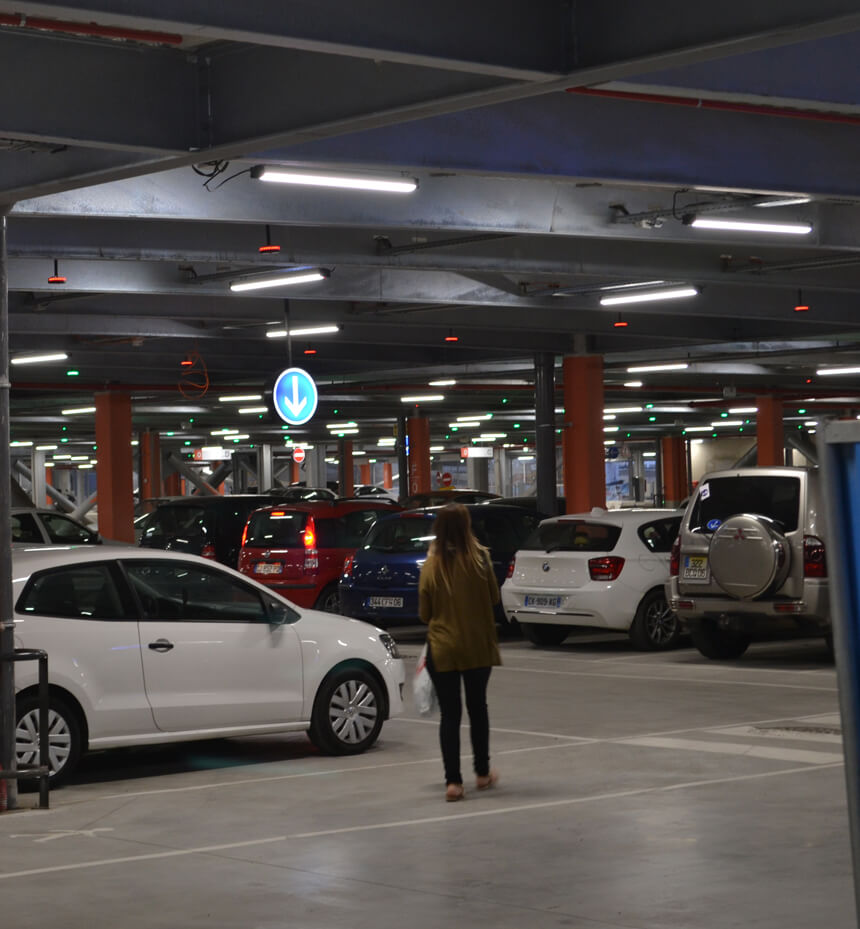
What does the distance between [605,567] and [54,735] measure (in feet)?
29.0

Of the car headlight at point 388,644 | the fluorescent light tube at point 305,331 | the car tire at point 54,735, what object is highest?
the fluorescent light tube at point 305,331

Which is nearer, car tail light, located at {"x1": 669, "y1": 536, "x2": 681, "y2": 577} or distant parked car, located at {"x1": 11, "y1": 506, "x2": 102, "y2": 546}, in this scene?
car tail light, located at {"x1": 669, "y1": 536, "x2": 681, "y2": 577}

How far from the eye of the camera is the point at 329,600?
67.1 feet

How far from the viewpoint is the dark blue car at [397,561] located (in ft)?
60.6

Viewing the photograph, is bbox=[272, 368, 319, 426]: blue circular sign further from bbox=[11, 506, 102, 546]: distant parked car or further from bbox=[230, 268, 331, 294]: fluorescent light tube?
bbox=[11, 506, 102, 546]: distant parked car

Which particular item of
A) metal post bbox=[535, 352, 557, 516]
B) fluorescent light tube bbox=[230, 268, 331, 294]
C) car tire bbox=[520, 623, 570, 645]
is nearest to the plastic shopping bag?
fluorescent light tube bbox=[230, 268, 331, 294]

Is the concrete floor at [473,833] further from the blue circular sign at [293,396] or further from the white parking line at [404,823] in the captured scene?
the blue circular sign at [293,396]

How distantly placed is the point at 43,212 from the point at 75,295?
811cm

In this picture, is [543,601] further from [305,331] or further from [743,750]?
[743,750]

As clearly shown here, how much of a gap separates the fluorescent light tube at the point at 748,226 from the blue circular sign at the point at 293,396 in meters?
7.07

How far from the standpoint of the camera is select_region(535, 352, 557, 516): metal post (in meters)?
27.5

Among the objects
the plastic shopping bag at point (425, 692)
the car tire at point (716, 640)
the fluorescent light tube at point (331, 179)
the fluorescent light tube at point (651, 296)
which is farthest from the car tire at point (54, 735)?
the fluorescent light tube at point (651, 296)

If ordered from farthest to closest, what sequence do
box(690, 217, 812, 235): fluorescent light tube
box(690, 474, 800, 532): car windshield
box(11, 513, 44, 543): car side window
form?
box(11, 513, 44, 543): car side window < box(690, 474, 800, 532): car windshield < box(690, 217, 812, 235): fluorescent light tube

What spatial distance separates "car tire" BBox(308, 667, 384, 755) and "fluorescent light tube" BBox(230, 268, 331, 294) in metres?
7.62
